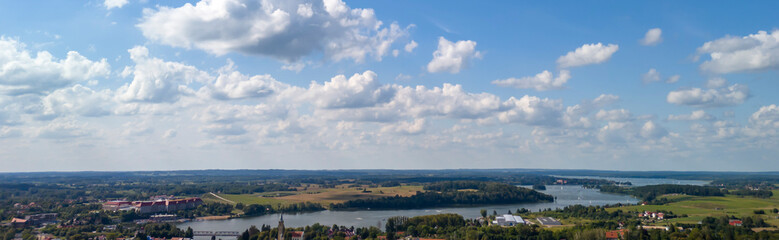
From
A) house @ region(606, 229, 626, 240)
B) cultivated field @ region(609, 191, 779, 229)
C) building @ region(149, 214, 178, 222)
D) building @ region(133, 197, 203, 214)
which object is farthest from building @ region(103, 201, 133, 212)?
cultivated field @ region(609, 191, 779, 229)

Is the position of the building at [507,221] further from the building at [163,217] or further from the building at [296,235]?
the building at [163,217]

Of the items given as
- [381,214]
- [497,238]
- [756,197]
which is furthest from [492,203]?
[497,238]

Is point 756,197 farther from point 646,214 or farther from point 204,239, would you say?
point 204,239

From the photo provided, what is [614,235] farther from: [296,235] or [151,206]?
[151,206]

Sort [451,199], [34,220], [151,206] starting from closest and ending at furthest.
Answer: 1. [34,220]
2. [151,206]
3. [451,199]

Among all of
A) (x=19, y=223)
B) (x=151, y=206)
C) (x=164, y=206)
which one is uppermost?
(x=151, y=206)

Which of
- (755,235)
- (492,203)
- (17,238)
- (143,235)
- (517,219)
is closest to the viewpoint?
(755,235)

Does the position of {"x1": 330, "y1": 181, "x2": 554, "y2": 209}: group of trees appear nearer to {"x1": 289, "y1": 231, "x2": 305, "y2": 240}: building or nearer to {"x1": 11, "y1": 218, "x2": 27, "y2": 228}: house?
{"x1": 11, "y1": 218, "x2": 27, "y2": 228}: house

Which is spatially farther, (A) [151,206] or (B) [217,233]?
(A) [151,206]

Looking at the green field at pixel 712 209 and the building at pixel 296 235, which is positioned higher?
the green field at pixel 712 209

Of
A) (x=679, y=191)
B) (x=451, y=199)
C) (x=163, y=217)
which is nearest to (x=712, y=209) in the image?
(x=679, y=191)

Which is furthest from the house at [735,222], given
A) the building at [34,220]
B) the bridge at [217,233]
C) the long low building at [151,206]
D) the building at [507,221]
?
the building at [34,220]
